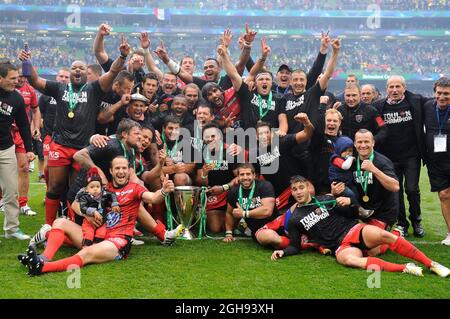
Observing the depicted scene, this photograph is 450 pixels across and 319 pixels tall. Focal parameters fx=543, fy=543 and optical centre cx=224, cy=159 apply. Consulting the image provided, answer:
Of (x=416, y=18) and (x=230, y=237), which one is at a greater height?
(x=416, y=18)

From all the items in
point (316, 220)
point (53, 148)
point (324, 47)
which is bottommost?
point (316, 220)

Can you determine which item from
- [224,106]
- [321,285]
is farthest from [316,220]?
[224,106]

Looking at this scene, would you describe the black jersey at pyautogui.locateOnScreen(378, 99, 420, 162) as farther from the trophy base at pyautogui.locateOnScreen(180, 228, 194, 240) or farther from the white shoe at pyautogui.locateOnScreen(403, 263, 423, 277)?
the trophy base at pyautogui.locateOnScreen(180, 228, 194, 240)

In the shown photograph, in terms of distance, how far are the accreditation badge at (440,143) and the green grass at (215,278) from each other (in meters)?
1.03

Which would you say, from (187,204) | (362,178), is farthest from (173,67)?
(362,178)

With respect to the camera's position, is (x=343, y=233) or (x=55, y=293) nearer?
(x=55, y=293)

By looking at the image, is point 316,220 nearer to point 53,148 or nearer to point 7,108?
point 53,148

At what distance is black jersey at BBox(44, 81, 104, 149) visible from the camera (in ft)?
19.3

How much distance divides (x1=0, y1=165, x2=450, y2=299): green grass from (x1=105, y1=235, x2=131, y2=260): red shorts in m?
0.08

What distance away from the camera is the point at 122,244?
15.8 ft

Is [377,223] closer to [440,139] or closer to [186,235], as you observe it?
[440,139]

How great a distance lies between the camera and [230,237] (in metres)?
5.69

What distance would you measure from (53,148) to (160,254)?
179 cm

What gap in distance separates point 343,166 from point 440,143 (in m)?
1.29
